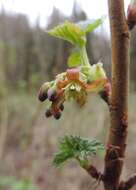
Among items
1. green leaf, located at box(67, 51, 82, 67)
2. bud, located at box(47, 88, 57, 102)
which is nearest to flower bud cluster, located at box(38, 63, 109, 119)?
bud, located at box(47, 88, 57, 102)

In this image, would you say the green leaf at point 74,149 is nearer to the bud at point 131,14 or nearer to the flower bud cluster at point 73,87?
the flower bud cluster at point 73,87

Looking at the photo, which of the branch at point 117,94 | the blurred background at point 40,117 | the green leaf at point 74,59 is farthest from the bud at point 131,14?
the blurred background at point 40,117

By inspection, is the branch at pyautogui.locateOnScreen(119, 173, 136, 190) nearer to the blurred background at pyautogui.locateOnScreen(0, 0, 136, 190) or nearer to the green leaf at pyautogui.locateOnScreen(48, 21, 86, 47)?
the green leaf at pyautogui.locateOnScreen(48, 21, 86, 47)

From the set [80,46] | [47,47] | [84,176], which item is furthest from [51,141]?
[80,46]

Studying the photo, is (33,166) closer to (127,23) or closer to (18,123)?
(18,123)

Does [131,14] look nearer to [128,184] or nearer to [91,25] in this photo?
[91,25]
